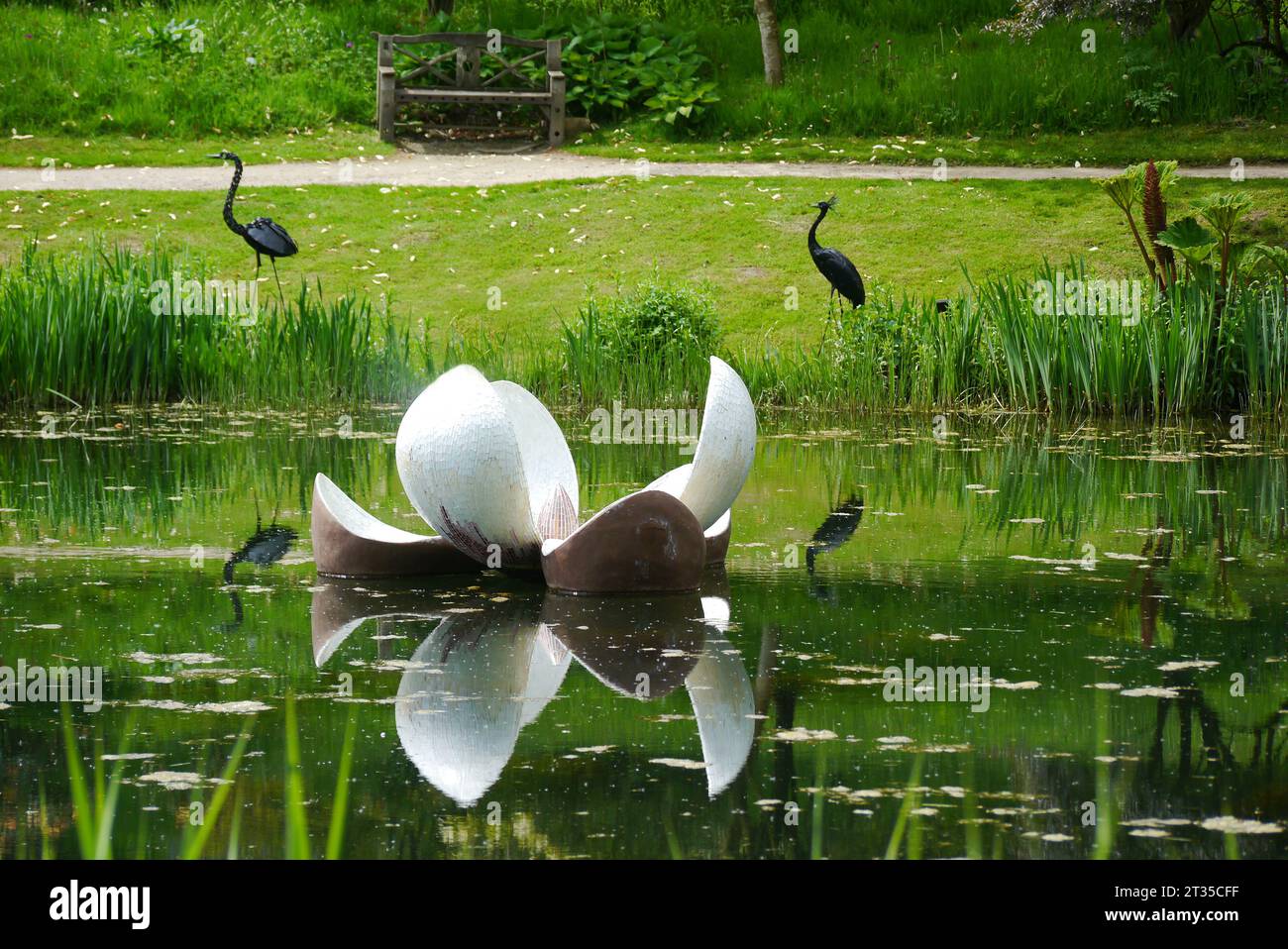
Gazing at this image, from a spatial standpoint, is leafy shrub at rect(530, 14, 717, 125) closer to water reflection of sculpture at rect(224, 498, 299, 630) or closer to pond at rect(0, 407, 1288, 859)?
pond at rect(0, 407, 1288, 859)

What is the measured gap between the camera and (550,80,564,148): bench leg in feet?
71.4

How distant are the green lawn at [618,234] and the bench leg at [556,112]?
3.10 metres

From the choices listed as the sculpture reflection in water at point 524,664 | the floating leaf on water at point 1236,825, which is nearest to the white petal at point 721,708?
the sculpture reflection in water at point 524,664

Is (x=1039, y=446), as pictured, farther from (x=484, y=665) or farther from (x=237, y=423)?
(x=484, y=665)

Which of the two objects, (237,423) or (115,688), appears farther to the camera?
(237,423)

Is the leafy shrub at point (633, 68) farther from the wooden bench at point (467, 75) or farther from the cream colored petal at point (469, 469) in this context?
the cream colored petal at point (469, 469)

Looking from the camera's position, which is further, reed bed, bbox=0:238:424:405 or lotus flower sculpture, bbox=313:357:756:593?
reed bed, bbox=0:238:424:405

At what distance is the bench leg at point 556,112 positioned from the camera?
21.8m

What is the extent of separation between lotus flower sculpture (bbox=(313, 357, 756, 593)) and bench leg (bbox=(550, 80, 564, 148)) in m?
16.5

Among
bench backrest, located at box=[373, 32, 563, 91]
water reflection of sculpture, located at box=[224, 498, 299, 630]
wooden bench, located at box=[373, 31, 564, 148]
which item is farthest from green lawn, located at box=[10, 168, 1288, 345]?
water reflection of sculpture, located at box=[224, 498, 299, 630]
